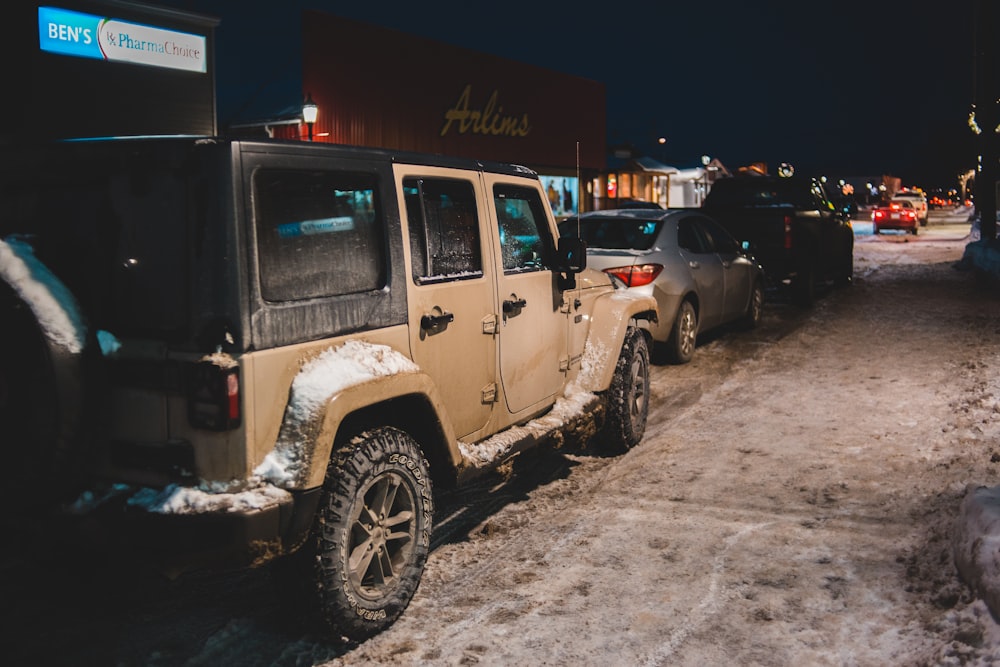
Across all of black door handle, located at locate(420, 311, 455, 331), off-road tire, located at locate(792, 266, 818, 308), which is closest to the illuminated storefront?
off-road tire, located at locate(792, 266, 818, 308)

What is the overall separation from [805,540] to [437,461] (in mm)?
2049

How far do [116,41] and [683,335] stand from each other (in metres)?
10.5

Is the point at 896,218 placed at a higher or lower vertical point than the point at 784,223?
higher

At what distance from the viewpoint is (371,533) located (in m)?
3.81

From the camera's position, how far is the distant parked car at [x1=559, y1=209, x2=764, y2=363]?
367 inches

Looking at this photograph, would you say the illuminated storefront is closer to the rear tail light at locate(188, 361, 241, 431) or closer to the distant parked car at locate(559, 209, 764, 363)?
the distant parked car at locate(559, 209, 764, 363)

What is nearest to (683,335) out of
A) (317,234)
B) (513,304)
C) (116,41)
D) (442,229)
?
(513,304)

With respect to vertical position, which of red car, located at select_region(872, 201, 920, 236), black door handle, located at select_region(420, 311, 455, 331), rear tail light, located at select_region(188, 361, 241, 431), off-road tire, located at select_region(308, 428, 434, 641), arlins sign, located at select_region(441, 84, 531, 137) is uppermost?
arlins sign, located at select_region(441, 84, 531, 137)

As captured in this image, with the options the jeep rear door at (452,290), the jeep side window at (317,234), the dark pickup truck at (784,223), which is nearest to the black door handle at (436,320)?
the jeep rear door at (452,290)

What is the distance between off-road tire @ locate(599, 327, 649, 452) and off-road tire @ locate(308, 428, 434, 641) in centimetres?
252

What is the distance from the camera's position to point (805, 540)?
4.88m

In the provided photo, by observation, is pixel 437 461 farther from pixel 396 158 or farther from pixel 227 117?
pixel 227 117

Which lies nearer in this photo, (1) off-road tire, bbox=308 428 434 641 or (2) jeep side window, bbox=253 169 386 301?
(2) jeep side window, bbox=253 169 386 301

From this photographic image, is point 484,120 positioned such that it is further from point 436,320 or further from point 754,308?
point 436,320
